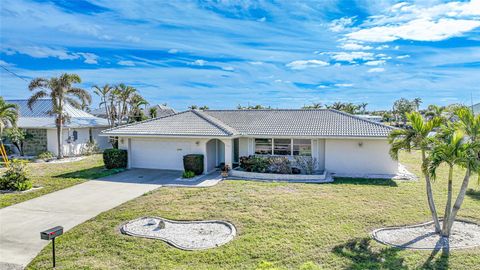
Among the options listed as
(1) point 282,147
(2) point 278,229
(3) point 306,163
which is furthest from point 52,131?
(2) point 278,229

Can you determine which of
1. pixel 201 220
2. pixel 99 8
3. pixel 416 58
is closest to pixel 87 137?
pixel 99 8

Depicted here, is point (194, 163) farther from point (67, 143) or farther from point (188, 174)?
point (67, 143)

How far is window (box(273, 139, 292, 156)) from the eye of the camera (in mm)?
20219

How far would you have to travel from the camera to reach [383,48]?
22547mm

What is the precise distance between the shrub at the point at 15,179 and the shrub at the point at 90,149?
14.1m

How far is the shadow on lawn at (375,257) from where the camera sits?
759 cm

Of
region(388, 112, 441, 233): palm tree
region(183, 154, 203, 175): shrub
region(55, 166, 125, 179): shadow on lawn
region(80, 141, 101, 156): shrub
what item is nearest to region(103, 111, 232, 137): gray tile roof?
region(183, 154, 203, 175): shrub

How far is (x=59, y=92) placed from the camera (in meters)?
25.9

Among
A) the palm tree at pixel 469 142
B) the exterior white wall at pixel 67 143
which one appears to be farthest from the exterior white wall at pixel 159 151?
the palm tree at pixel 469 142

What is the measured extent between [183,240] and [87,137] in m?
25.7

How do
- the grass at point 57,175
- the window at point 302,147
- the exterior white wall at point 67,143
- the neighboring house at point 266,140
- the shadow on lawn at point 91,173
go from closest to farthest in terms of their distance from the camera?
1. the grass at point 57,175
2. the neighboring house at point 266,140
3. the shadow on lawn at point 91,173
4. the window at point 302,147
5. the exterior white wall at point 67,143

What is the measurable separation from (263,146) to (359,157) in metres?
6.10

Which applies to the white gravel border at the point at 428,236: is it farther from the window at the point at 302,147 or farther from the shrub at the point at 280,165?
the window at the point at 302,147

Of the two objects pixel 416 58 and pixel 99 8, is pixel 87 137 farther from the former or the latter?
pixel 416 58
